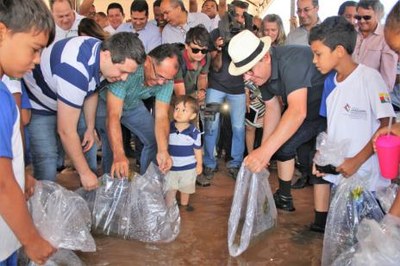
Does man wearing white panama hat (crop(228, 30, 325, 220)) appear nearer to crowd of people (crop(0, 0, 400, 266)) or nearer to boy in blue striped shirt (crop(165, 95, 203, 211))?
crowd of people (crop(0, 0, 400, 266))

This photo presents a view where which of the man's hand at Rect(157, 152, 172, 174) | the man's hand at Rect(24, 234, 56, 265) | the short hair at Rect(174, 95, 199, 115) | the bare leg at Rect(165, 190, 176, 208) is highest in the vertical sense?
the man's hand at Rect(24, 234, 56, 265)

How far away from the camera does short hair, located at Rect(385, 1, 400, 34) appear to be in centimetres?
185

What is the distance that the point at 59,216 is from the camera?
218 centimetres

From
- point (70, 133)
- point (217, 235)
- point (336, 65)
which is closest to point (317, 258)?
point (217, 235)

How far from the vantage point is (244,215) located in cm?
279

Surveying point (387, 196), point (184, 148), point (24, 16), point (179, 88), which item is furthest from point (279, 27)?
point (24, 16)

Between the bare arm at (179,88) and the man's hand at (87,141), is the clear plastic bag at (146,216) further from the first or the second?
the bare arm at (179,88)

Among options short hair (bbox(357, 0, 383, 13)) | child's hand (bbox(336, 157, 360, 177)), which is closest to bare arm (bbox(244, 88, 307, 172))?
child's hand (bbox(336, 157, 360, 177))

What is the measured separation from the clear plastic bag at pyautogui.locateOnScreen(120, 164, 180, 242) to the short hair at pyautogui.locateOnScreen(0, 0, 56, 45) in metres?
1.51

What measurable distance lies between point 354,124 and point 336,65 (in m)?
0.34

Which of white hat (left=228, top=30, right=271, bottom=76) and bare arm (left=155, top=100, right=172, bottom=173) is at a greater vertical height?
white hat (left=228, top=30, right=271, bottom=76)

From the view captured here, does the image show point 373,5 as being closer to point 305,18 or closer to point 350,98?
point 305,18

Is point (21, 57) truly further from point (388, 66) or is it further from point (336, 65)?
point (388, 66)

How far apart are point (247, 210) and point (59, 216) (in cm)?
102
